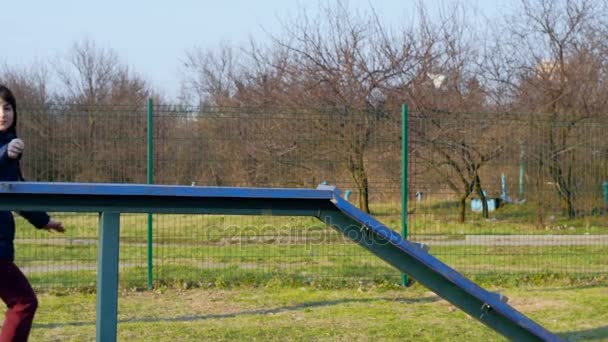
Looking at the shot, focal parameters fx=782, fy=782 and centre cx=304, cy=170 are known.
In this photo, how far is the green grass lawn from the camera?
6578mm

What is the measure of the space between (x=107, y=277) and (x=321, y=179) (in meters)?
5.19

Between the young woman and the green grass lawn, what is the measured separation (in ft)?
7.01

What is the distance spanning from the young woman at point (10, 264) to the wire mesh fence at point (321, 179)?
14.1 feet

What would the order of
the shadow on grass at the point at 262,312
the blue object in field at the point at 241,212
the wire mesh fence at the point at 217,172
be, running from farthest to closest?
1. the wire mesh fence at the point at 217,172
2. the shadow on grass at the point at 262,312
3. the blue object in field at the point at 241,212

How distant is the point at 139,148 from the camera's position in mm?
8758

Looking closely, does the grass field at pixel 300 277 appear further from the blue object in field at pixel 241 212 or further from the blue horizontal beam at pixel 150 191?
the blue horizontal beam at pixel 150 191

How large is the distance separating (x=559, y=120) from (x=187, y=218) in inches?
190

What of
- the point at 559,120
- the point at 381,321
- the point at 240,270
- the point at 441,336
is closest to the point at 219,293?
the point at 240,270

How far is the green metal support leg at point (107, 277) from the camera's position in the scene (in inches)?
165

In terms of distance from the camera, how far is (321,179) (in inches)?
362

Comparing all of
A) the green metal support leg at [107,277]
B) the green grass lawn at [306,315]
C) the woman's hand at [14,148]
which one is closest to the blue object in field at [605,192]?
the green grass lawn at [306,315]

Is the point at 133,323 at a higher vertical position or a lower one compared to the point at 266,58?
lower

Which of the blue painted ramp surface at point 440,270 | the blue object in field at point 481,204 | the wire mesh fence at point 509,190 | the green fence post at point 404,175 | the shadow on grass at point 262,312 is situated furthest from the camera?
the blue object in field at point 481,204

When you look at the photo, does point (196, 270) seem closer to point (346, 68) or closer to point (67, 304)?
point (67, 304)
